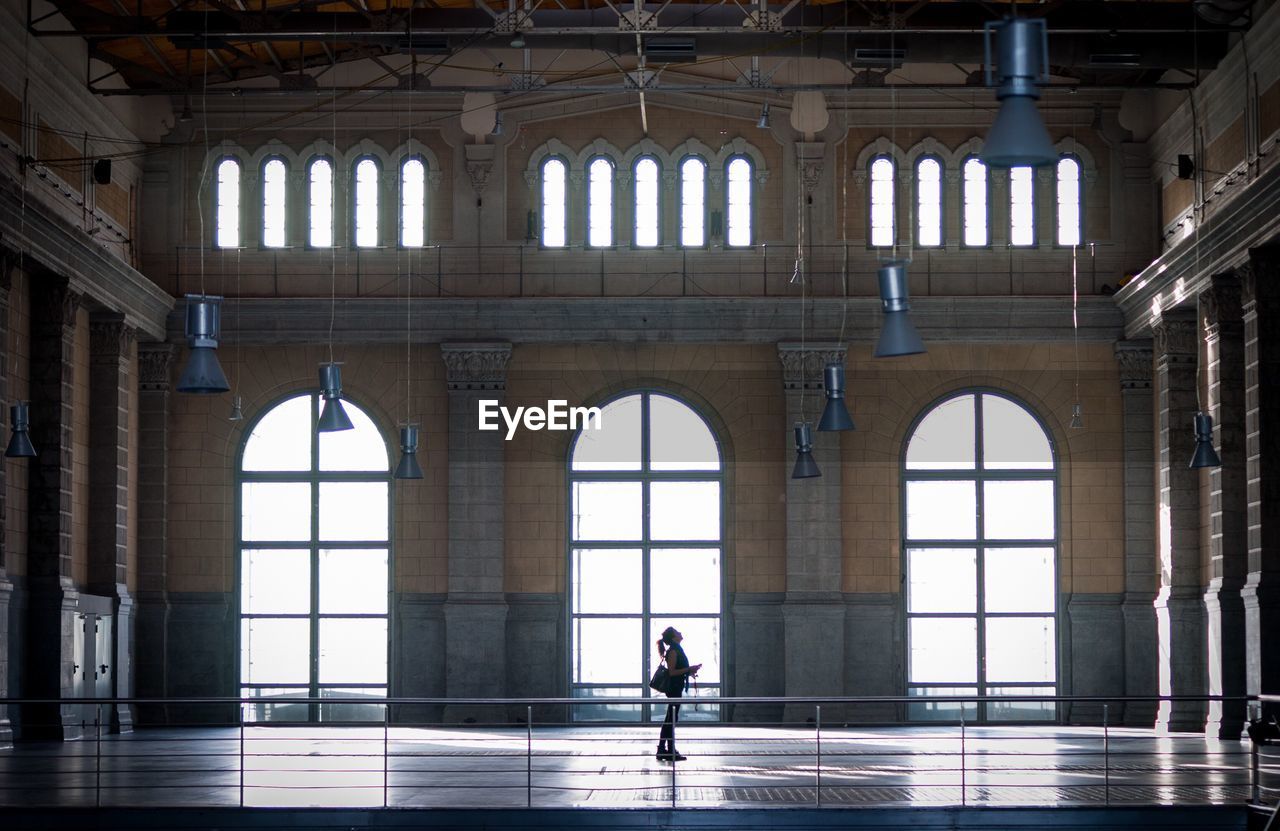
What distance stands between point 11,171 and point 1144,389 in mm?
16583

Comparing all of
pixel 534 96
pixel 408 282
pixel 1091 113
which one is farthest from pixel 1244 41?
pixel 408 282

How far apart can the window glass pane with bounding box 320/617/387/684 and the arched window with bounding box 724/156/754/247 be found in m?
8.01

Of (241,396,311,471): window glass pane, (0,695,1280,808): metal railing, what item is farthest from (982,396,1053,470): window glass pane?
(241,396,311,471): window glass pane

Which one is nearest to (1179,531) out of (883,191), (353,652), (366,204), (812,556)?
(812,556)

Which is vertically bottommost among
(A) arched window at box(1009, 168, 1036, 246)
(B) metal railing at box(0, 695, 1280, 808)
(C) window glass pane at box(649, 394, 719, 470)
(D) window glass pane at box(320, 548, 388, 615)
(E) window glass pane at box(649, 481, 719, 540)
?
(B) metal railing at box(0, 695, 1280, 808)

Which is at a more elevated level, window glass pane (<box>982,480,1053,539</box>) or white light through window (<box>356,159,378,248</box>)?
white light through window (<box>356,159,378,248</box>)

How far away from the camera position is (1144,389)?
94.9 feet

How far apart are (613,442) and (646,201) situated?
149 inches

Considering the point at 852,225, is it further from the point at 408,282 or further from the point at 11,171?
the point at 11,171

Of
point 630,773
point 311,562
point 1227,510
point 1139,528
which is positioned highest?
point 1227,510

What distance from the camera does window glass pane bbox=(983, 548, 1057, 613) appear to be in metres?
29.1

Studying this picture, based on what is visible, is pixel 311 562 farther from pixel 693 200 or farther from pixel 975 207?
pixel 975 207

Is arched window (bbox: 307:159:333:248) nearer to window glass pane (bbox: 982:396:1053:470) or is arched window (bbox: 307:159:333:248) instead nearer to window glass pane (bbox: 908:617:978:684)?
window glass pane (bbox: 982:396:1053:470)

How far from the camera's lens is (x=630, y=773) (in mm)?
18016
